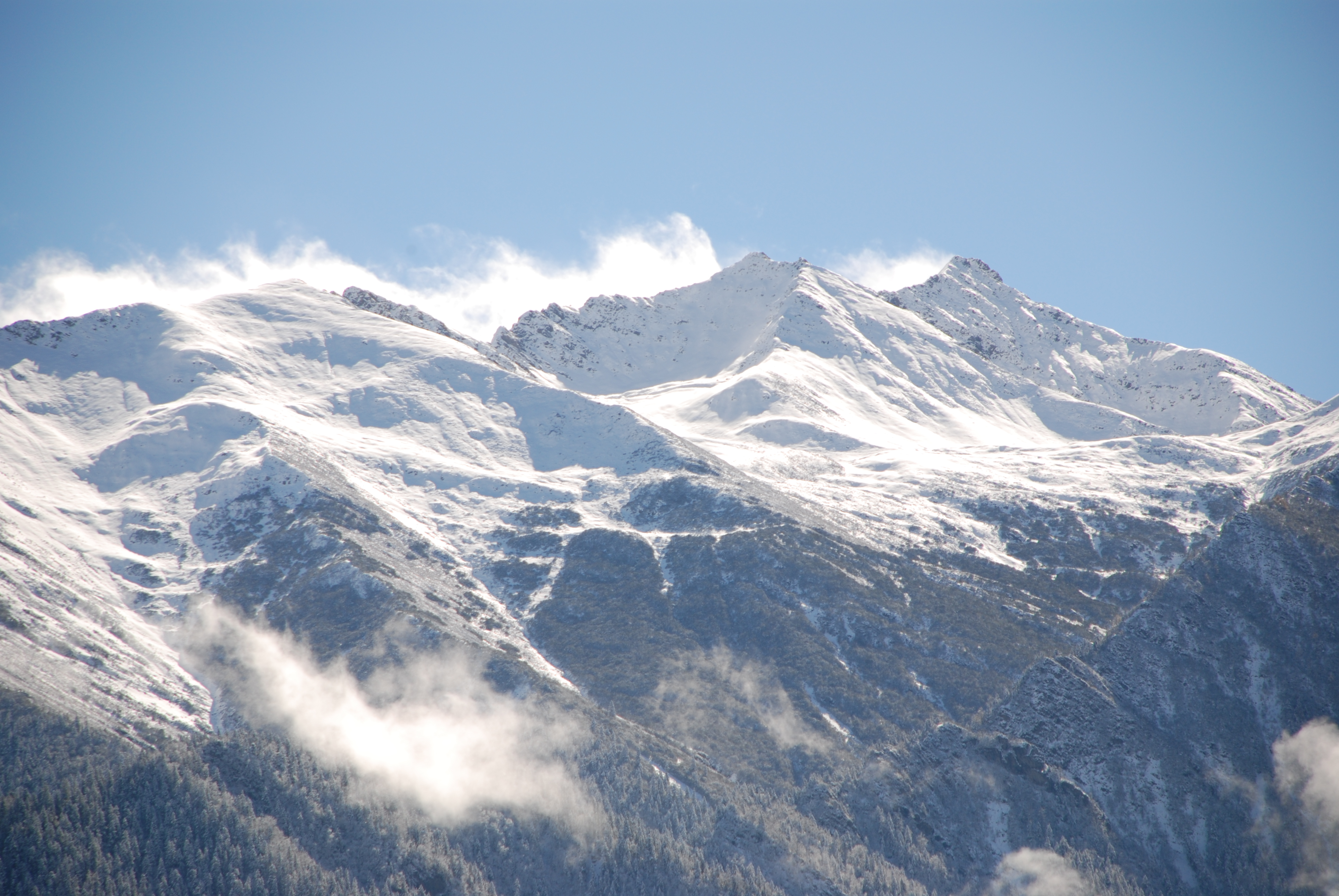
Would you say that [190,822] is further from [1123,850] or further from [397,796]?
[1123,850]

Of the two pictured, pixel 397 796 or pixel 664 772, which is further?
pixel 664 772

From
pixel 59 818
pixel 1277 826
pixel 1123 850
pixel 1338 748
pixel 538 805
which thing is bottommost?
pixel 59 818

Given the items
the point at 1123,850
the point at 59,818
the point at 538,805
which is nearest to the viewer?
the point at 59,818

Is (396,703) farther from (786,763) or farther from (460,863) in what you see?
(786,763)

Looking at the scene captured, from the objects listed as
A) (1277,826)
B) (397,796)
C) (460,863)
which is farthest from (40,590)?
(1277,826)

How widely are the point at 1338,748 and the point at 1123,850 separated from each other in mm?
50546

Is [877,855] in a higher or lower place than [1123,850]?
lower

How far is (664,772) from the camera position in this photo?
18425 centimetres

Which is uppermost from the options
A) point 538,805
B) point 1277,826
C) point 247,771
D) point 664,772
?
point 1277,826

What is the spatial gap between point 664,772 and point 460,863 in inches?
1593

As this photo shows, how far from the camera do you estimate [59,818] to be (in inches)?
5787

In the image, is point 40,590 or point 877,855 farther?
point 40,590

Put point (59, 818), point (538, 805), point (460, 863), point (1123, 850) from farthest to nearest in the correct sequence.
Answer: point (1123, 850) < point (538, 805) < point (460, 863) < point (59, 818)

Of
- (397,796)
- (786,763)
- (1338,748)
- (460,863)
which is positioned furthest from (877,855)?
(1338,748)
